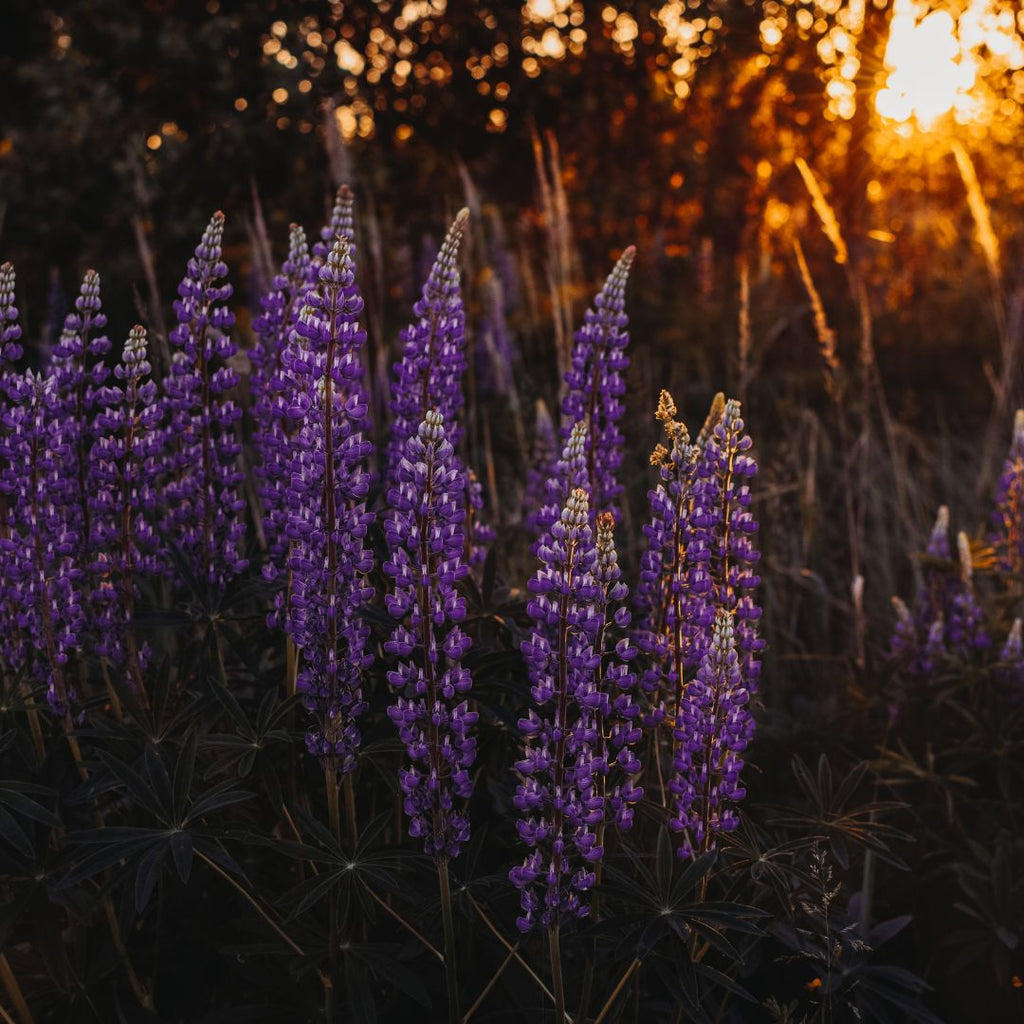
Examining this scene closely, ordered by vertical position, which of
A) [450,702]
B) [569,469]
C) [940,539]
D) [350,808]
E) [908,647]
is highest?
[569,469]

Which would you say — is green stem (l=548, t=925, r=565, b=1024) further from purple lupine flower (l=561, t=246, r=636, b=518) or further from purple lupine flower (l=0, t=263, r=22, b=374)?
purple lupine flower (l=0, t=263, r=22, b=374)

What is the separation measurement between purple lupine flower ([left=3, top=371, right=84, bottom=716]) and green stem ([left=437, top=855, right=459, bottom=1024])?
35.1 inches

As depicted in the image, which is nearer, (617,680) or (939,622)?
(617,680)

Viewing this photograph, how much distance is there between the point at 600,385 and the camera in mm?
2514

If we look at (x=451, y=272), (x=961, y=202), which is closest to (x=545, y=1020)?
(x=451, y=272)

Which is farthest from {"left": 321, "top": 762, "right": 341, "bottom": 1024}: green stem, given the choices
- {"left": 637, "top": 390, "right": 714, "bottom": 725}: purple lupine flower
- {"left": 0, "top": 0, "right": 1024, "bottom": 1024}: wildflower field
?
{"left": 637, "top": 390, "right": 714, "bottom": 725}: purple lupine flower

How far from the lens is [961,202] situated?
10.8m

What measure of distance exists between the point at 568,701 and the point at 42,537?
115cm

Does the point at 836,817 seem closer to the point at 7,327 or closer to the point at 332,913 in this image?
the point at 332,913

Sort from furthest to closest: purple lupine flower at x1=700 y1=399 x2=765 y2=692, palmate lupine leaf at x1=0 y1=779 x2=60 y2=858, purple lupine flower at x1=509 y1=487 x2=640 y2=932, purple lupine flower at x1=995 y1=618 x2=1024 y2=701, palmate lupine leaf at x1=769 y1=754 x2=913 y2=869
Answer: purple lupine flower at x1=995 y1=618 x2=1024 y2=701 < palmate lupine leaf at x1=769 y1=754 x2=913 y2=869 < purple lupine flower at x1=700 y1=399 x2=765 y2=692 < palmate lupine leaf at x1=0 y1=779 x2=60 y2=858 < purple lupine flower at x1=509 y1=487 x2=640 y2=932

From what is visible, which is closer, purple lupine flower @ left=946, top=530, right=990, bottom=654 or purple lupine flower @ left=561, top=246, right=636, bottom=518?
purple lupine flower @ left=561, top=246, right=636, bottom=518

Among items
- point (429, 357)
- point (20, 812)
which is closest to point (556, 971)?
point (20, 812)

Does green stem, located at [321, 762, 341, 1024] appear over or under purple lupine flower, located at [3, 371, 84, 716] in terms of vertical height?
under

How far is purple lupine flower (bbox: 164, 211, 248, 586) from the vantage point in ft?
7.66
